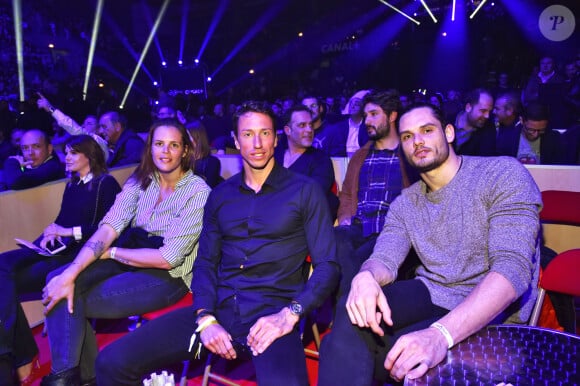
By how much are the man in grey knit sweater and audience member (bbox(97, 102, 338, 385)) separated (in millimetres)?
258

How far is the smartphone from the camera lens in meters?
2.92

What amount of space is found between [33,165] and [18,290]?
1311 millimetres

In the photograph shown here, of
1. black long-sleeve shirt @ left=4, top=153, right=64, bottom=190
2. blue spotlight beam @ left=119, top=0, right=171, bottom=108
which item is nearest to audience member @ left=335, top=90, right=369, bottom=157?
black long-sleeve shirt @ left=4, top=153, right=64, bottom=190

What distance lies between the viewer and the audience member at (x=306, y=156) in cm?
362

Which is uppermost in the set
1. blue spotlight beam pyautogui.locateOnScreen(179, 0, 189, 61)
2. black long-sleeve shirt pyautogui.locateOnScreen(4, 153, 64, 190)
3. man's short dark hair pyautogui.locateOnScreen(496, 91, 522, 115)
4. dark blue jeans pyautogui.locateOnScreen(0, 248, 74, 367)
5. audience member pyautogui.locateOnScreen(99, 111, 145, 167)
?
blue spotlight beam pyautogui.locateOnScreen(179, 0, 189, 61)

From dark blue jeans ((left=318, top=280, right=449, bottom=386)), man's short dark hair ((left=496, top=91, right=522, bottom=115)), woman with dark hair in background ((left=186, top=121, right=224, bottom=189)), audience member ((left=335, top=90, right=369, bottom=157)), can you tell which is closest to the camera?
dark blue jeans ((left=318, top=280, right=449, bottom=386))

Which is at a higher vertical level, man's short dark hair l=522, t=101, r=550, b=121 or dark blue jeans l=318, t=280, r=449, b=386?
man's short dark hair l=522, t=101, r=550, b=121

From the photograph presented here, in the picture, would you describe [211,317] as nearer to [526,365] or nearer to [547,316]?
[526,365]

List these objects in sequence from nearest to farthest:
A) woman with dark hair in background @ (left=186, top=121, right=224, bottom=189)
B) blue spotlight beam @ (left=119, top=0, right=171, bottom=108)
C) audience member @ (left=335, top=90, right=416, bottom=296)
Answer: audience member @ (left=335, top=90, right=416, bottom=296), woman with dark hair in background @ (left=186, top=121, right=224, bottom=189), blue spotlight beam @ (left=119, top=0, right=171, bottom=108)

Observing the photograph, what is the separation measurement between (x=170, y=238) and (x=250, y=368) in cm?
100

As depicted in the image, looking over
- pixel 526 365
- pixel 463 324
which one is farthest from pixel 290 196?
pixel 526 365

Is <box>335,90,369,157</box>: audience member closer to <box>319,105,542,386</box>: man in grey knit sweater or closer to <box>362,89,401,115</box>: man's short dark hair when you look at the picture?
<box>362,89,401,115</box>: man's short dark hair

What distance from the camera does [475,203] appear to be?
5.87 ft

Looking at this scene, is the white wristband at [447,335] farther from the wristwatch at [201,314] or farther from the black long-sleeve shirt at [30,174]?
the black long-sleeve shirt at [30,174]
